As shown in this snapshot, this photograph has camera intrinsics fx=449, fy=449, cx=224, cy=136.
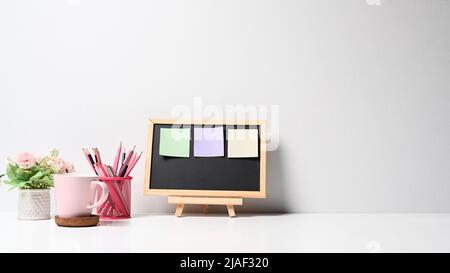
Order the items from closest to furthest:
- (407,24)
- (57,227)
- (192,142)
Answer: (57,227)
(192,142)
(407,24)

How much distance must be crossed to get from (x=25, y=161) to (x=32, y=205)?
0.37ft

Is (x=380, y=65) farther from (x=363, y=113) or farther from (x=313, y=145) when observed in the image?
(x=313, y=145)

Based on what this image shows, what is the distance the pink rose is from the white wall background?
0.17 metres

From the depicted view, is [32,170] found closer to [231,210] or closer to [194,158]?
[194,158]

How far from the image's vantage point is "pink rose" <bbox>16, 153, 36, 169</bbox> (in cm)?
111

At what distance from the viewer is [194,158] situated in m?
1.22

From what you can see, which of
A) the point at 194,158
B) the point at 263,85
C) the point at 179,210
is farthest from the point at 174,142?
the point at 263,85

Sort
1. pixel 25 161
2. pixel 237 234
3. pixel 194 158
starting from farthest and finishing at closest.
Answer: pixel 194 158
pixel 25 161
pixel 237 234

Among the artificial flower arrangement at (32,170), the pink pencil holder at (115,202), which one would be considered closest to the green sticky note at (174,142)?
the pink pencil holder at (115,202)

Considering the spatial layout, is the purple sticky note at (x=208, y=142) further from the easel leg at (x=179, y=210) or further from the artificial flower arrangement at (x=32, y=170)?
the artificial flower arrangement at (x=32, y=170)

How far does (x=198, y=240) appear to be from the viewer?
Answer: 83 centimetres

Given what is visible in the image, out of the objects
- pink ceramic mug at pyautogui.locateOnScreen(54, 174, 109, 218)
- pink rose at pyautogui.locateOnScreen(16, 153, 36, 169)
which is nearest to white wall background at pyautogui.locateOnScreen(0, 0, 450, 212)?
pink rose at pyautogui.locateOnScreen(16, 153, 36, 169)
